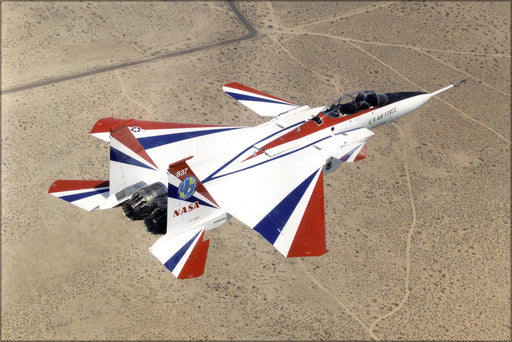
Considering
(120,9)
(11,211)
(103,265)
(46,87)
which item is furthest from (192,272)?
(120,9)

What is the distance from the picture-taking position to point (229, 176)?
22812mm

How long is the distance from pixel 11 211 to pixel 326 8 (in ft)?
90.5

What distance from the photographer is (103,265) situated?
76.9ft

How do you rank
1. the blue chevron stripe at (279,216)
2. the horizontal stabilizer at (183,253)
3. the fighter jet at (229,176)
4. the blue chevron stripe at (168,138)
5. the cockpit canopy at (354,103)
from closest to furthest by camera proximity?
the horizontal stabilizer at (183,253), the fighter jet at (229,176), the blue chevron stripe at (279,216), the blue chevron stripe at (168,138), the cockpit canopy at (354,103)

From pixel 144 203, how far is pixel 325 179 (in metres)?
11.0

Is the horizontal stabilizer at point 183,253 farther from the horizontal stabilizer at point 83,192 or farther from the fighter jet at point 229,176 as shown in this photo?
the horizontal stabilizer at point 83,192

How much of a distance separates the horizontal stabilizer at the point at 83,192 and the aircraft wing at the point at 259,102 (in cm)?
904

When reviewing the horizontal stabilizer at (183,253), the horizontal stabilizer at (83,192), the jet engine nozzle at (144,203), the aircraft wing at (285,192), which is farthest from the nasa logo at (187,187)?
the horizontal stabilizer at (83,192)

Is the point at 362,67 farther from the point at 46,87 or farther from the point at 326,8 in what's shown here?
the point at 46,87

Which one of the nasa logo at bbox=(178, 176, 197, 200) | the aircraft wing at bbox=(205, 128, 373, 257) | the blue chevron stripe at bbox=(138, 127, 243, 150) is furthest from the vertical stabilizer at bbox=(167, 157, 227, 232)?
the blue chevron stripe at bbox=(138, 127, 243, 150)

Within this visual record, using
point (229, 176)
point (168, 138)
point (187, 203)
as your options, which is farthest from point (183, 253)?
point (168, 138)

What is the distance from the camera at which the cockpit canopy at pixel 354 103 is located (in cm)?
2512

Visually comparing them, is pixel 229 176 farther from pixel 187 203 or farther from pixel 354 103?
pixel 354 103

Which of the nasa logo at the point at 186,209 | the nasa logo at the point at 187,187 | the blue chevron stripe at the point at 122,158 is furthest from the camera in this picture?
the blue chevron stripe at the point at 122,158
